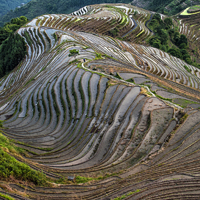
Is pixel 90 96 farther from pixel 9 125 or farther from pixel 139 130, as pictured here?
pixel 9 125

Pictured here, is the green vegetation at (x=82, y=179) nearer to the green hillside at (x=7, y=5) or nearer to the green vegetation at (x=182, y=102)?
the green vegetation at (x=182, y=102)

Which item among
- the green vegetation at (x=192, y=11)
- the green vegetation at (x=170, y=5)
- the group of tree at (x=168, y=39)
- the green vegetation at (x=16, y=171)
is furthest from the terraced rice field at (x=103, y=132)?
the green vegetation at (x=170, y=5)

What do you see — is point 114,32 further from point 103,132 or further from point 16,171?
point 16,171

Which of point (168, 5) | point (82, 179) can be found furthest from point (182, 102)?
point (168, 5)

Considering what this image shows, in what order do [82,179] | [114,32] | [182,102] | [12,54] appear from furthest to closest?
[114,32]
[12,54]
[182,102]
[82,179]

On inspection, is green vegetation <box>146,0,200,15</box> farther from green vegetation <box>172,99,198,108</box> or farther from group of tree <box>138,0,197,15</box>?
green vegetation <box>172,99,198,108</box>

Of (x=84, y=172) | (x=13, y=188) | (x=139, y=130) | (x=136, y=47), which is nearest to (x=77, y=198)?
(x=84, y=172)
